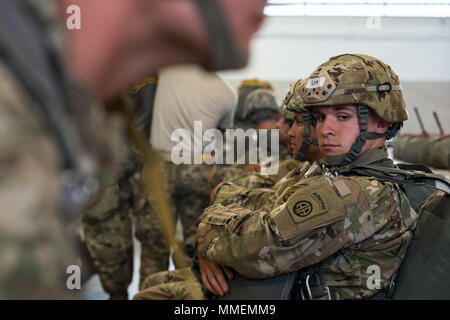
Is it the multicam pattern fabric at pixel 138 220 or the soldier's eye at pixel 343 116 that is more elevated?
the soldier's eye at pixel 343 116

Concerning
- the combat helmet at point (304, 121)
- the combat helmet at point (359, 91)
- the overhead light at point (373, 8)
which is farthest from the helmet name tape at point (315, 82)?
the overhead light at point (373, 8)

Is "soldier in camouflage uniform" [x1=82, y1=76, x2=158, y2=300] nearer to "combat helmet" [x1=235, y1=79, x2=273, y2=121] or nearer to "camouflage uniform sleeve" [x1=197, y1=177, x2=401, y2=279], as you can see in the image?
"combat helmet" [x1=235, y1=79, x2=273, y2=121]

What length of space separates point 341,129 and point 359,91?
13 cm

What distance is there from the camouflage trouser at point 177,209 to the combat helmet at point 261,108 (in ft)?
2.55

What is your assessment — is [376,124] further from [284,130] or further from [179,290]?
[284,130]

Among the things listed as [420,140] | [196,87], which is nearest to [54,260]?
[196,87]

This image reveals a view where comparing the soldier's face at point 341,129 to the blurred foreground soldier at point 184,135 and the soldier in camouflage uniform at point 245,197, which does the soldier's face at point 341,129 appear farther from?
the blurred foreground soldier at point 184,135

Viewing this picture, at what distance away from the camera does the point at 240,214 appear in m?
1.48

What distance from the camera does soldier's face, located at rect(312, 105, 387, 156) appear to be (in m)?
1.52

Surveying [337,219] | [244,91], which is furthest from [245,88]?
[337,219]

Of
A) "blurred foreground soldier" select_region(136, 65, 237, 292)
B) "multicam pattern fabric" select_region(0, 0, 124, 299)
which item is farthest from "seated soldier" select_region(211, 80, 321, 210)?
"multicam pattern fabric" select_region(0, 0, 124, 299)

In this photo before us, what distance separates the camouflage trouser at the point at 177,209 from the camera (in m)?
2.69
